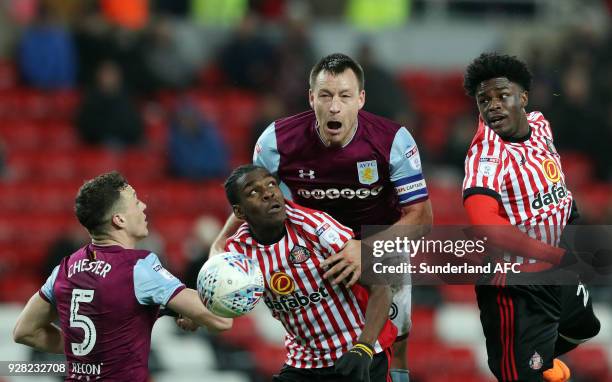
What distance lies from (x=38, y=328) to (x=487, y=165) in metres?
2.49

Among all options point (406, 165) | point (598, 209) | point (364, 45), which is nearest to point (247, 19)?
point (364, 45)

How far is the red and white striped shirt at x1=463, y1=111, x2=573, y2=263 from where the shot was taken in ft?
21.7

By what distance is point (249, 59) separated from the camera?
15188mm

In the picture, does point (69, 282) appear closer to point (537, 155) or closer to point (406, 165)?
point (406, 165)

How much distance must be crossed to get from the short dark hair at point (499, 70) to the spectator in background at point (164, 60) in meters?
8.42

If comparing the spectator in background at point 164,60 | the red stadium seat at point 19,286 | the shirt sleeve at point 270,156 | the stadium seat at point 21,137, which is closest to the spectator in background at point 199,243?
the red stadium seat at point 19,286

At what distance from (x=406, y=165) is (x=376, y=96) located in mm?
7265

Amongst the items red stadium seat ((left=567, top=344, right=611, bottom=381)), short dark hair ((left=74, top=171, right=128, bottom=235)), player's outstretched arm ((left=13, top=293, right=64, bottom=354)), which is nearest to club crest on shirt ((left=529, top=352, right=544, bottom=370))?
short dark hair ((left=74, top=171, right=128, bottom=235))

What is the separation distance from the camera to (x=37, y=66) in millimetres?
14734

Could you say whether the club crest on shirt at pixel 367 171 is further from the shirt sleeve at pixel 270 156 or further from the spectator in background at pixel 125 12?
the spectator in background at pixel 125 12

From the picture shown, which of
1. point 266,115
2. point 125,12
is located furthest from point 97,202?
point 125,12

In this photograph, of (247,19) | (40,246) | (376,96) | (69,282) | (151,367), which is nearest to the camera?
(69,282)

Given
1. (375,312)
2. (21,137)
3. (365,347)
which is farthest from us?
(21,137)

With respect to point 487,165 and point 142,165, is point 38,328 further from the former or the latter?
point 142,165
